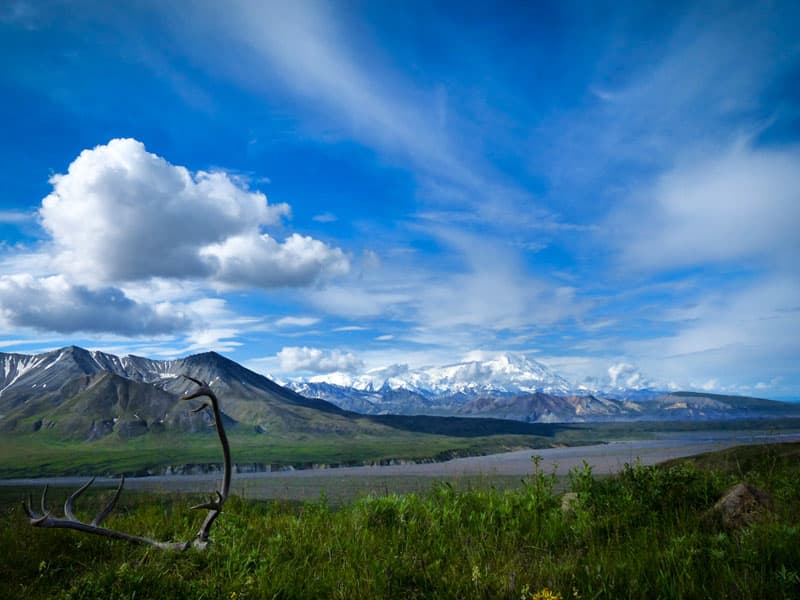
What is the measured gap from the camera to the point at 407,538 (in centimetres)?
745

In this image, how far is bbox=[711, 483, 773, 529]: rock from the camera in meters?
6.71

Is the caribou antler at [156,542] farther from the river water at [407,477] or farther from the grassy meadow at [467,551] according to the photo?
the river water at [407,477]

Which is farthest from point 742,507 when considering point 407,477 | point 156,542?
point 407,477

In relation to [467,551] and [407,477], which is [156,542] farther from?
Result: [407,477]

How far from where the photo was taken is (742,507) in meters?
6.94

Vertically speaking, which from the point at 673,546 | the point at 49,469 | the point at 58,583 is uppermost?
the point at 673,546

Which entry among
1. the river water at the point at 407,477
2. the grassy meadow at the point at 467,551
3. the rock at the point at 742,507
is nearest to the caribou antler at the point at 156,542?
the grassy meadow at the point at 467,551

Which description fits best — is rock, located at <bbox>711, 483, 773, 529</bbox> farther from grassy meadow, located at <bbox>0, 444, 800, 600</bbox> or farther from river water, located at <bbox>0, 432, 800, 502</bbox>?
river water, located at <bbox>0, 432, 800, 502</bbox>

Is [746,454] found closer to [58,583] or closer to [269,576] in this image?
[269,576]

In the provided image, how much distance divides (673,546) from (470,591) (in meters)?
2.41

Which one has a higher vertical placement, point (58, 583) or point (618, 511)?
point (618, 511)

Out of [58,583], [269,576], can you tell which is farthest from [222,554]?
[58,583]

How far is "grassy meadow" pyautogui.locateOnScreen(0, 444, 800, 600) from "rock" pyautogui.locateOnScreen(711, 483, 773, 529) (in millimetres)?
187

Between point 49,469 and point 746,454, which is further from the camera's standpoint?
point 49,469
